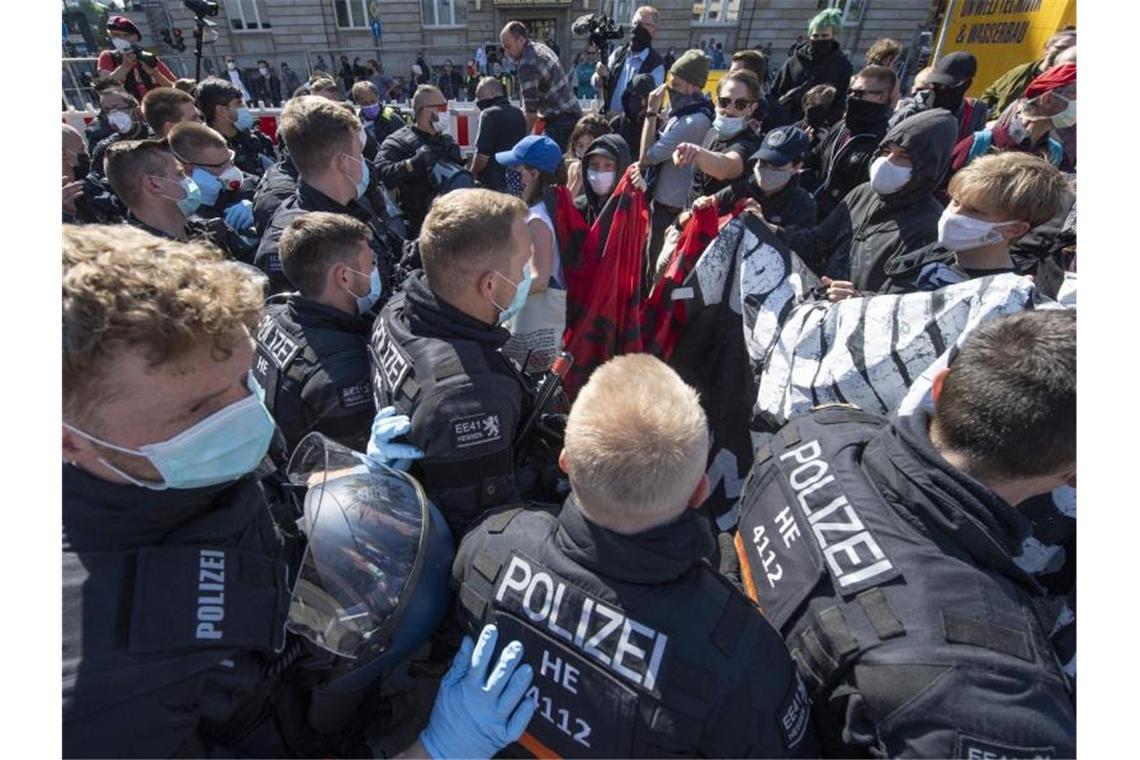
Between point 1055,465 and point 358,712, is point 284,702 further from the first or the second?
point 1055,465

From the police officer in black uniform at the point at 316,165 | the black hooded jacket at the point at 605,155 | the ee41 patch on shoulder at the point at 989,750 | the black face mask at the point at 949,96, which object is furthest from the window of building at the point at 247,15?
the ee41 patch on shoulder at the point at 989,750

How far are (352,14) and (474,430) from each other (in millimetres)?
31492

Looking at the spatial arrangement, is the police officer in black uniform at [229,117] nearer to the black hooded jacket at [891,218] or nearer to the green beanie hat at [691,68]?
the green beanie hat at [691,68]

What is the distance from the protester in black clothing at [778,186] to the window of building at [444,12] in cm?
2831

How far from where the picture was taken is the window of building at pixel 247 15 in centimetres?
2542

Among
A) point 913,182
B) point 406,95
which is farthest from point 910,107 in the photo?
point 406,95

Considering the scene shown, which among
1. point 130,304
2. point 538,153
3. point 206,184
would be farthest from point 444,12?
point 130,304

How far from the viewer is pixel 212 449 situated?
1.42 m

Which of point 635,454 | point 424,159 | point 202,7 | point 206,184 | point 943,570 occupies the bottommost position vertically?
point 943,570

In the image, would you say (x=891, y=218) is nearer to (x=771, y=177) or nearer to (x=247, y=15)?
(x=771, y=177)

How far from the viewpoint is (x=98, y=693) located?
1.10m

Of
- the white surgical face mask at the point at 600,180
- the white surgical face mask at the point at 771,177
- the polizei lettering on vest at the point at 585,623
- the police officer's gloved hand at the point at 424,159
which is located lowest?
the polizei lettering on vest at the point at 585,623

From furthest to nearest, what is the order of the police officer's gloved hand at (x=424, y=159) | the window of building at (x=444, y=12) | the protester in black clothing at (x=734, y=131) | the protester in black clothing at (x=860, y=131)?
1. the window of building at (x=444, y=12)
2. the police officer's gloved hand at (x=424, y=159)
3. the protester in black clothing at (x=860, y=131)
4. the protester in black clothing at (x=734, y=131)

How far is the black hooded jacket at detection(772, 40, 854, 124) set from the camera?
684 cm
